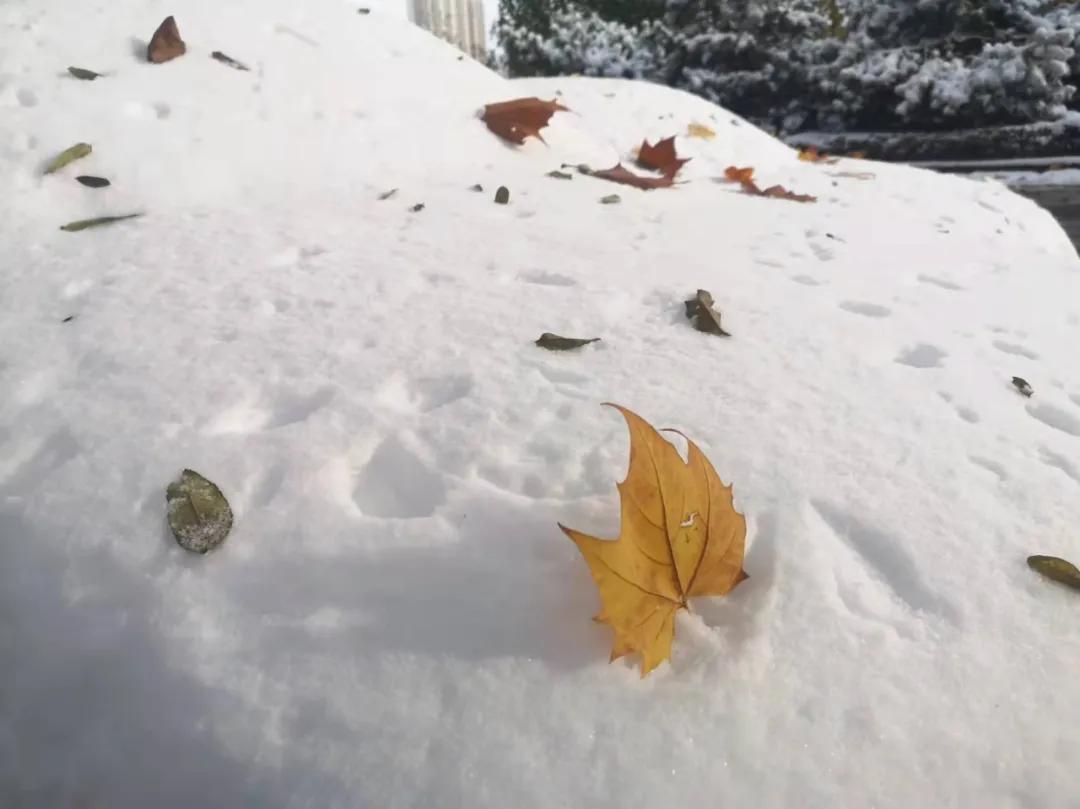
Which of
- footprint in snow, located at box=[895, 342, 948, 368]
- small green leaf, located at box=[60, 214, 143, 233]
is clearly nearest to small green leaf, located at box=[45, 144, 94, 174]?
small green leaf, located at box=[60, 214, 143, 233]

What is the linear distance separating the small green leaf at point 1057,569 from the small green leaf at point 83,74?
1.75m

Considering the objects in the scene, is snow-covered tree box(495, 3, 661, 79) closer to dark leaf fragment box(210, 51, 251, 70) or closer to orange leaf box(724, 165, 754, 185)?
A: orange leaf box(724, 165, 754, 185)

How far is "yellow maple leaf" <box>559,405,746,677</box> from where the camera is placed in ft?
1.80

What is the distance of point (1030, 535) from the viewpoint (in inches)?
26.5

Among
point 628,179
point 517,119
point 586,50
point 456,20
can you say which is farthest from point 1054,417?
point 456,20

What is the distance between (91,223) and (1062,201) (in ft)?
14.1

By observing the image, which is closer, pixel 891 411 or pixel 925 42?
pixel 891 411

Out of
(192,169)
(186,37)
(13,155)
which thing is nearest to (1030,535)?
(192,169)

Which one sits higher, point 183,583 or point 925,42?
point 183,583

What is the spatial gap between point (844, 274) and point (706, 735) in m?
0.97

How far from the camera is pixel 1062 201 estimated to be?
148 inches

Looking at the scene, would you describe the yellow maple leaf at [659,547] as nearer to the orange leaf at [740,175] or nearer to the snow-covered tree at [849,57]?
the orange leaf at [740,175]

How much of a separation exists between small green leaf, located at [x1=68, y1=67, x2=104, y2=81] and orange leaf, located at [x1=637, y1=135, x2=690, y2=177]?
138cm

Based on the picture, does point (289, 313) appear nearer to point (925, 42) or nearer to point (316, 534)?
point (316, 534)
